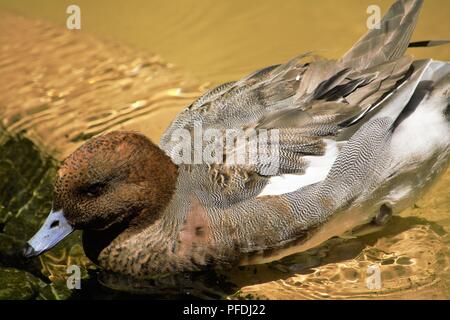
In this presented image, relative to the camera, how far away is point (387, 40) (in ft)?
15.7

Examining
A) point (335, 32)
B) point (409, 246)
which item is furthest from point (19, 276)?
point (335, 32)

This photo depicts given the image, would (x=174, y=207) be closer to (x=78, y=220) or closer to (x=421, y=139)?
(x=78, y=220)

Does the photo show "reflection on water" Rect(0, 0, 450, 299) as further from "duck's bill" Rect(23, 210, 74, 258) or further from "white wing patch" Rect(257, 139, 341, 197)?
"white wing patch" Rect(257, 139, 341, 197)

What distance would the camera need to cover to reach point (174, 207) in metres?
4.39

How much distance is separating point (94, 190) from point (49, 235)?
36 centimetres

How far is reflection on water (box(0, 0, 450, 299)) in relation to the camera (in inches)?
180

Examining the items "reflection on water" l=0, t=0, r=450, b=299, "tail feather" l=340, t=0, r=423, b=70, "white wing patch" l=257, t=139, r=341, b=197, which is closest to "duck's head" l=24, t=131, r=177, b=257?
"reflection on water" l=0, t=0, r=450, b=299

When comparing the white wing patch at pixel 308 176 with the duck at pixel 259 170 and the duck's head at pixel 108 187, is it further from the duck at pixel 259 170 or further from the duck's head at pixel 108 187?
the duck's head at pixel 108 187

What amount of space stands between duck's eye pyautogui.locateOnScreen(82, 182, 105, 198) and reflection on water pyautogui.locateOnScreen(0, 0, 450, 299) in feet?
2.10

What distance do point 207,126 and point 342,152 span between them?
80 cm

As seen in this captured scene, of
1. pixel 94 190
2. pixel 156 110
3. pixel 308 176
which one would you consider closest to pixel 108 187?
pixel 94 190

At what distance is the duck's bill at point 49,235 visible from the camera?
421 cm

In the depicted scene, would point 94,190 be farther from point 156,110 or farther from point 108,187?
point 156,110
